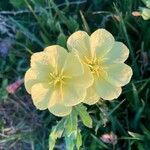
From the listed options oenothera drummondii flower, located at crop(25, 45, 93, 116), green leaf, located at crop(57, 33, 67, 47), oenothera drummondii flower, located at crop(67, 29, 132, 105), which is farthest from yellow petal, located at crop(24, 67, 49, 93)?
green leaf, located at crop(57, 33, 67, 47)

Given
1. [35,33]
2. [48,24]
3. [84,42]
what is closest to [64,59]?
[84,42]

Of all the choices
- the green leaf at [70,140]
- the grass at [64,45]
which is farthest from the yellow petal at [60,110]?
the grass at [64,45]

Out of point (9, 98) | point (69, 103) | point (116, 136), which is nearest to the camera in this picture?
point (69, 103)

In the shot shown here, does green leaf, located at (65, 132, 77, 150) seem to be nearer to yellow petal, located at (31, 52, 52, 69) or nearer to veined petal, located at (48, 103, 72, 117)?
veined petal, located at (48, 103, 72, 117)

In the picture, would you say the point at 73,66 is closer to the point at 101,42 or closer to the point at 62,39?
the point at 101,42

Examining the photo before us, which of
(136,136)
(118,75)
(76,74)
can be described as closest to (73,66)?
(76,74)

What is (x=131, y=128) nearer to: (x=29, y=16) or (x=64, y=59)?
(x=64, y=59)
